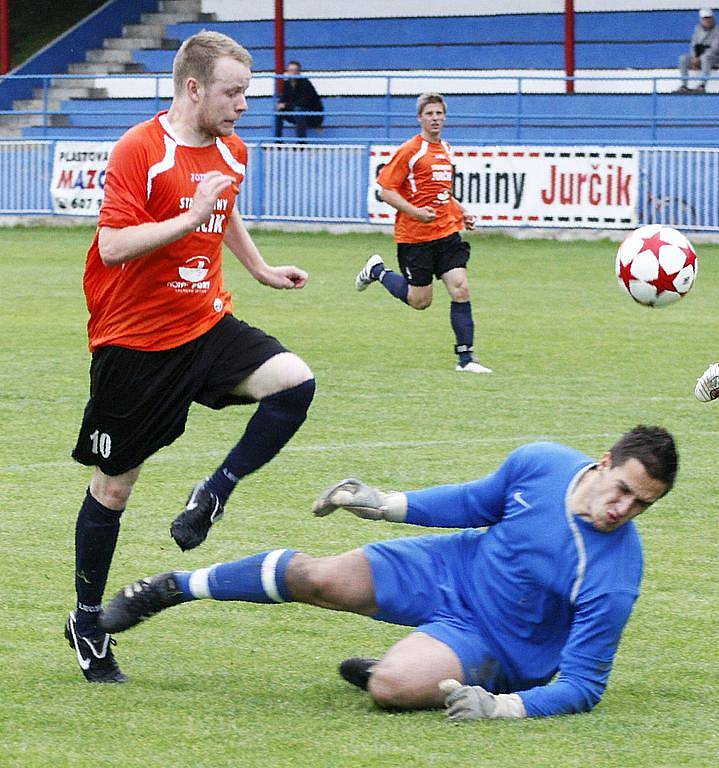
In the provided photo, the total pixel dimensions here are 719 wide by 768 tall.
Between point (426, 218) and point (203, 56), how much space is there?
7312mm

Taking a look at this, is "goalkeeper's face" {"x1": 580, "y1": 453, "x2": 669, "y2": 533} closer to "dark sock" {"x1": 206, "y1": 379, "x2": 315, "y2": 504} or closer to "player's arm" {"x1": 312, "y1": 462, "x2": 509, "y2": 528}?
"player's arm" {"x1": 312, "y1": 462, "x2": 509, "y2": 528}

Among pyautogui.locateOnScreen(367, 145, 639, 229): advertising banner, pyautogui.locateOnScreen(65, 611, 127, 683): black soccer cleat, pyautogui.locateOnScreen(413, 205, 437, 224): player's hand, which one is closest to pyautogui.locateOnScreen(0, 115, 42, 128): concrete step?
pyautogui.locateOnScreen(367, 145, 639, 229): advertising banner

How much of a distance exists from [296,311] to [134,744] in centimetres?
1098

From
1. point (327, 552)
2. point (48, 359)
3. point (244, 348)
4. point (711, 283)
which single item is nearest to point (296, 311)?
point (48, 359)

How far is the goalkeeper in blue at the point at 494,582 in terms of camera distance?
14.4 ft

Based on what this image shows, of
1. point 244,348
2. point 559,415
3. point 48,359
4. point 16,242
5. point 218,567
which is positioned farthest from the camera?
point 16,242

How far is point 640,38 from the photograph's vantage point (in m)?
26.3

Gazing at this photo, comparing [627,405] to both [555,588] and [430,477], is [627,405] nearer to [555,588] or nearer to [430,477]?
[430,477]

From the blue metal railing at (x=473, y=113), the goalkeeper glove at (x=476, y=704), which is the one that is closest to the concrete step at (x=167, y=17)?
the blue metal railing at (x=473, y=113)

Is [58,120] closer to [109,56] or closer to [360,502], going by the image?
[109,56]

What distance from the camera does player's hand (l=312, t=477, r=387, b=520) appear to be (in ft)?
14.9

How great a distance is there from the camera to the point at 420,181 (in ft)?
42.3

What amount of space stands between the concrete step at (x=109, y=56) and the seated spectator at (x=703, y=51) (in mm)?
11261

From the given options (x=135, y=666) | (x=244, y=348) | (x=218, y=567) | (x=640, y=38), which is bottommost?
(x=135, y=666)
